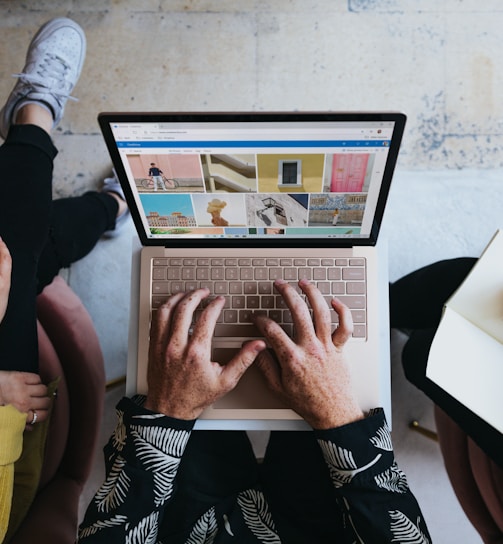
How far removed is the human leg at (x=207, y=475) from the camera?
92 centimetres

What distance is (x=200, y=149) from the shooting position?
0.72 m

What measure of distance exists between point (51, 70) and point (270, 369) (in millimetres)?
1111

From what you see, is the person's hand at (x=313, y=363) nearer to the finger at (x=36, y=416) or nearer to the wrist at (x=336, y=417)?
the wrist at (x=336, y=417)

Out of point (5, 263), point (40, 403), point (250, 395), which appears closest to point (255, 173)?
point (250, 395)

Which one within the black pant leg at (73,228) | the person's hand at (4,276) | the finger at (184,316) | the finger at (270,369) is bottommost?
the finger at (270,369)

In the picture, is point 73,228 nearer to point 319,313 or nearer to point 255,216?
point 255,216

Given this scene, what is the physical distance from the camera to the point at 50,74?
1.38 metres

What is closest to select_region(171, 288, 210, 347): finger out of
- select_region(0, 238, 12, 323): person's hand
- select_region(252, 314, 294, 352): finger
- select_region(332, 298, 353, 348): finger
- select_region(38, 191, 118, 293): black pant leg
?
select_region(252, 314, 294, 352): finger

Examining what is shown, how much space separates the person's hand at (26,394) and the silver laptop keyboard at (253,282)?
30 cm

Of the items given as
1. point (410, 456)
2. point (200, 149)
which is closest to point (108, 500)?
point (200, 149)

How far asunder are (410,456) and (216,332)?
0.80 metres

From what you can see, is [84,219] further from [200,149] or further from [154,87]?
[200,149]

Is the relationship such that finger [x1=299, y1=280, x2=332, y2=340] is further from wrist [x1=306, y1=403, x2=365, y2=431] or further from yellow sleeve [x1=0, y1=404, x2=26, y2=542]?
yellow sleeve [x1=0, y1=404, x2=26, y2=542]

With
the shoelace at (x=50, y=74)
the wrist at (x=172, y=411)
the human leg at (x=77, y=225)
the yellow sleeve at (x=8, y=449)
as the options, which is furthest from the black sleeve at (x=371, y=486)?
the shoelace at (x=50, y=74)
